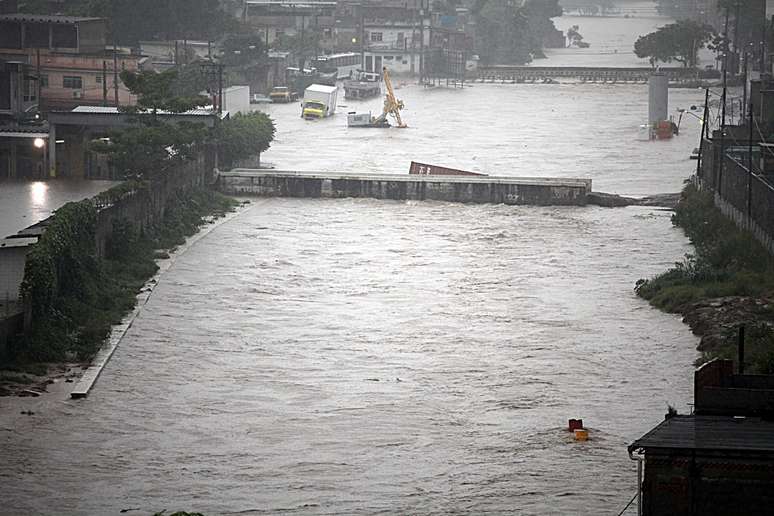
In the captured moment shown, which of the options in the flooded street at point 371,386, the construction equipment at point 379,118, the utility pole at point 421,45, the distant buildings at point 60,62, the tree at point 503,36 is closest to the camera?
the flooded street at point 371,386

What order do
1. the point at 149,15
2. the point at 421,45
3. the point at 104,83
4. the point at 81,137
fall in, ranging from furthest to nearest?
the point at 421,45 < the point at 149,15 < the point at 104,83 < the point at 81,137

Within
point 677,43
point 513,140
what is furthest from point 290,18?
point 513,140

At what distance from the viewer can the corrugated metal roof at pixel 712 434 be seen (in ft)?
29.3

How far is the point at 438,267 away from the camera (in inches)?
895

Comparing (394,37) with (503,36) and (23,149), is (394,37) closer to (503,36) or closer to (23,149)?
(503,36)

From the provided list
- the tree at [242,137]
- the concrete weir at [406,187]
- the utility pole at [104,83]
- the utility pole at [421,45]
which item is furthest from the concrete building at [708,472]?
the utility pole at [421,45]

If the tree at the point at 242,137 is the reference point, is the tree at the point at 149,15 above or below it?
above

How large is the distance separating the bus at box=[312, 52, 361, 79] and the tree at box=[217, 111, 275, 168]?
2591 centimetres

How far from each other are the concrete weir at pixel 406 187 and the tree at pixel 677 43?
33344 mm

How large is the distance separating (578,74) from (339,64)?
32.1 feet

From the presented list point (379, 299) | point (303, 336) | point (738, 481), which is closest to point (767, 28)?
point (379, 299)

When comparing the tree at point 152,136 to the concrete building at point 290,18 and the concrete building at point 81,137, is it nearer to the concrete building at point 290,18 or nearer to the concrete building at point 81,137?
the concrete building at point 81,137

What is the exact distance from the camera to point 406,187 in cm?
3000

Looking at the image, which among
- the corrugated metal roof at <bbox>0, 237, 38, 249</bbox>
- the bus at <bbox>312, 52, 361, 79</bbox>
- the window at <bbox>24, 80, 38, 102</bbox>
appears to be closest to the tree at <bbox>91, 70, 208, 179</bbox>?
the window at <bbox>24, 80, 38, 102</bbox>
